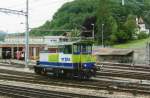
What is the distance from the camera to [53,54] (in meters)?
30.8

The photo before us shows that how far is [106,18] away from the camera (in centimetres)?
10625

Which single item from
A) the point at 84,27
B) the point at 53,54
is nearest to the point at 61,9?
the point at 84,27

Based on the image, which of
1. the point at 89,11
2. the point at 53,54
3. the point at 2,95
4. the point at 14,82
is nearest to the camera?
the point at 2,95

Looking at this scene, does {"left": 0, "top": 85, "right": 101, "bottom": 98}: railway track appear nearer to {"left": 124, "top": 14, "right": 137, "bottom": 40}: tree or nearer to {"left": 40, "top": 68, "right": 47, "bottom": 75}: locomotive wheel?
{"left": 40, "top": 68, "right": 47, "bottom": 75}: locomotive wheel

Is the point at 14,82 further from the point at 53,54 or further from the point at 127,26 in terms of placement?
the point at 127,26

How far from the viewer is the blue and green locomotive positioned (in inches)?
1125

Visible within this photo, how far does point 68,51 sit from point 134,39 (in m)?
81.2

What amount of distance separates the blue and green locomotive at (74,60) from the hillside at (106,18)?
52.9m

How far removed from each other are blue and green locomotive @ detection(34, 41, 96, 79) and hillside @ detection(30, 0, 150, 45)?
2083 inches

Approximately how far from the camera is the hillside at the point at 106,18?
104875mm

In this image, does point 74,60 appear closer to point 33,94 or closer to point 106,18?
point 33,94

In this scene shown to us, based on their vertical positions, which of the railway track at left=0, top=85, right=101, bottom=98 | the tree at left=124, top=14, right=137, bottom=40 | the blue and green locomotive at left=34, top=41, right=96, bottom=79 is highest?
the tree at left=124, top=14, right=137, bottom=40

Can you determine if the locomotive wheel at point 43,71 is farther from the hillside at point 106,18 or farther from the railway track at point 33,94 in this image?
the hillside at point 106,18

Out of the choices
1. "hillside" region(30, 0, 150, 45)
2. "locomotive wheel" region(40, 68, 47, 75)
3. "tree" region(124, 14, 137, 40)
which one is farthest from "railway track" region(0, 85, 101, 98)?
"tree" region(124, 14, 137, 40)
